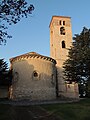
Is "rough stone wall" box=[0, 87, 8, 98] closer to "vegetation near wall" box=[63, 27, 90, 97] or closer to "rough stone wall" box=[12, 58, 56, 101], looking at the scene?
"rough stone wall" box=[12, 58, 56, 101]

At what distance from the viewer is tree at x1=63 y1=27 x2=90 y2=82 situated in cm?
2758

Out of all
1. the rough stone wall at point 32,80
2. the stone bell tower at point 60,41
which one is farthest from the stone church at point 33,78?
the stone bell tower at point 60,41

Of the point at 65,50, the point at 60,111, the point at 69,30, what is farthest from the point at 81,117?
the point at 69,30

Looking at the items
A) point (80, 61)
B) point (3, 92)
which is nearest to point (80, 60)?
point (80, 61)

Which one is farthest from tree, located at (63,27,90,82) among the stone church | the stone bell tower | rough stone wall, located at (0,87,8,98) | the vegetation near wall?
Result: rough stone wall, located at (0,87,8,98)

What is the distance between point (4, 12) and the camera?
35.5 ft

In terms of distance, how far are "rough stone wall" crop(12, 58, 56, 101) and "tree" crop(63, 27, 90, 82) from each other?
341 cm

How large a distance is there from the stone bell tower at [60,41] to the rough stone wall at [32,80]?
7.95 metres

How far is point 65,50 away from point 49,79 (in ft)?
42.4

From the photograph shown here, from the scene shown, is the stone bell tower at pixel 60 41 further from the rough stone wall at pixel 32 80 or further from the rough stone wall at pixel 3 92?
the rough stone wall at pixel 3 92

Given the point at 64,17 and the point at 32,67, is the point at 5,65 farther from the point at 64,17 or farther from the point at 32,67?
the point at 64,17

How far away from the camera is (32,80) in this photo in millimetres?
29094

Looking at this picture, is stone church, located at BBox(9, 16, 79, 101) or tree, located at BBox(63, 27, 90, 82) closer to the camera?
tree, located at BBox(63, 27, 90, 82)

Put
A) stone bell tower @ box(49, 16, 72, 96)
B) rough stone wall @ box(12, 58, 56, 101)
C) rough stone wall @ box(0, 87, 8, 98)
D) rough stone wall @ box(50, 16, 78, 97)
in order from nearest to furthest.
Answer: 1. rough stone wall @ box(12, 58, 56, 101)
2. rough stone wall @ box(0, 87, 8, 98)
3. rough stone wall @ box(50, 16, 78, 97)
4. stone bell tower @ box(49, 16, 72, 96)
